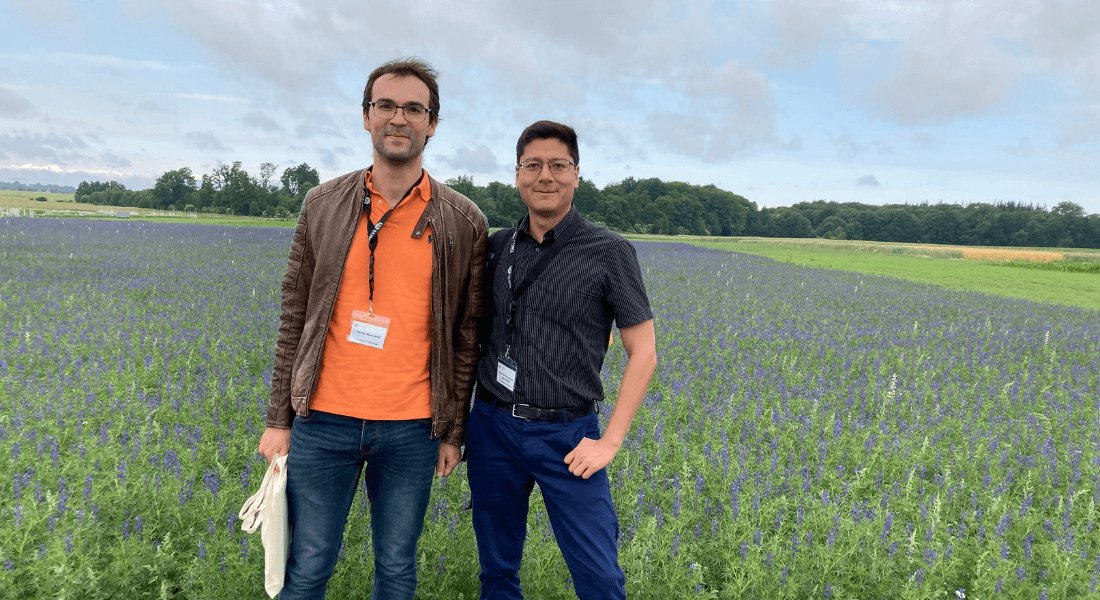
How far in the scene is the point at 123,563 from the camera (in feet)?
10.1

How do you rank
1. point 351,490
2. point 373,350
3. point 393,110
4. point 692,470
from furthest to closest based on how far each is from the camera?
point 692,470, point 351,490, point 373,350, point 393,110

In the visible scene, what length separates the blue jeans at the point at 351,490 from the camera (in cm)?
216

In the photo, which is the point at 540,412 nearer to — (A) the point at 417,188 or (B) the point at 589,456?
(B) the point at 589,456

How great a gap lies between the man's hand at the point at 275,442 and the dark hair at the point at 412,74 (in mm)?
1364

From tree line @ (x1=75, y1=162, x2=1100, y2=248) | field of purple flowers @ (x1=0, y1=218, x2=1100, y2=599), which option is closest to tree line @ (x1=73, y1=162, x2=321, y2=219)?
tree line @ (x1=75, y1=162, x2=1100, y2=248)

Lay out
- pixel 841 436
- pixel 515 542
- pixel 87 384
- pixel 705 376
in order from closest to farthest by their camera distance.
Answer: pixel 515 542, pixel 841 436, pixel 87 384, pixel 705 376

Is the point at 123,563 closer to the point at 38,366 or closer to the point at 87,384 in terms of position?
the point at 87,384

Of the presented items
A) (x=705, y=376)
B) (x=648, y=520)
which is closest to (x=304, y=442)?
(x=648, y=520)

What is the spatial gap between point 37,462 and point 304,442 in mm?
3528

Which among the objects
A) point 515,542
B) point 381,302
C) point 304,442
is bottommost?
A: point 515,542

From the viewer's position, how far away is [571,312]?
2219mm

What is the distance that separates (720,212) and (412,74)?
126m

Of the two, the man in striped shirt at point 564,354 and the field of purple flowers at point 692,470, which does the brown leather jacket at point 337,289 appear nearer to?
the man in striped shirt at point 564,354

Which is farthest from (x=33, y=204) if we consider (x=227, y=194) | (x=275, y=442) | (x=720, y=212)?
(x=720, y=212)
